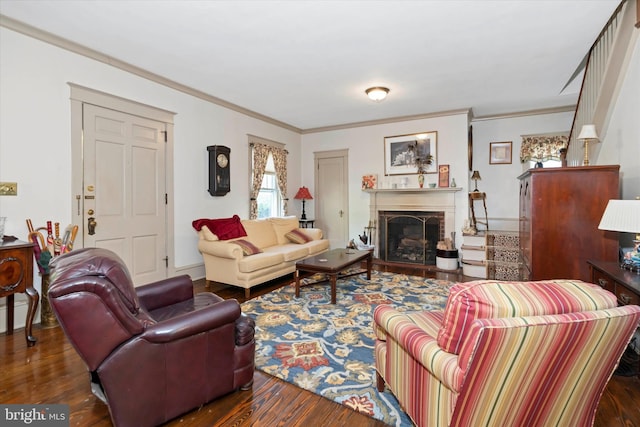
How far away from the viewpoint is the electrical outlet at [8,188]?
279 cm

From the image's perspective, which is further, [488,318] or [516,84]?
[516,84]

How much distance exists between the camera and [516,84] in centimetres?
433

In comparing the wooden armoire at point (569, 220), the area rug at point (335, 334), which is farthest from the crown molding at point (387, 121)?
the wooden armoire at point (569, 220)

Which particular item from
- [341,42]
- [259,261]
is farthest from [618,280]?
[259,261]

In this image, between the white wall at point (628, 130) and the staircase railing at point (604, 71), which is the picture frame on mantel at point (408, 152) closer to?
the staircase railing at point (604, 71)

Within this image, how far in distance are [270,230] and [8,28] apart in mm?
3642

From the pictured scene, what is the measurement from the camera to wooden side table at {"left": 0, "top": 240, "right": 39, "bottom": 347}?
2.44 meters

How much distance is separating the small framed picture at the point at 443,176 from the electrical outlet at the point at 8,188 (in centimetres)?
571

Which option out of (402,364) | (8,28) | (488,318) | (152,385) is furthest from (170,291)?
(8,28)

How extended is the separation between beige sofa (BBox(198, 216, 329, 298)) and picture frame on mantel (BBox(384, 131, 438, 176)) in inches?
91.1

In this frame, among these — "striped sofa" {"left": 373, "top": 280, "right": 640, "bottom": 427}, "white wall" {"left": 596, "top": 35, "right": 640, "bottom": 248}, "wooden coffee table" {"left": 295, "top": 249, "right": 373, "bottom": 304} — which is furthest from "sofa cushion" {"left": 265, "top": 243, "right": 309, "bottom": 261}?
"white wall" {"left": 596, "top": 35, "right": 640, "bottom": 248}

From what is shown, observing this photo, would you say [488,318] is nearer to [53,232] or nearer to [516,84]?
[53,232]

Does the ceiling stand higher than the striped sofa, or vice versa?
the ceiling

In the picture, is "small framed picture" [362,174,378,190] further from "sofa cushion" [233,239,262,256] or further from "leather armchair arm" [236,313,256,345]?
"leather armchair arm" [236,313,256,345]
